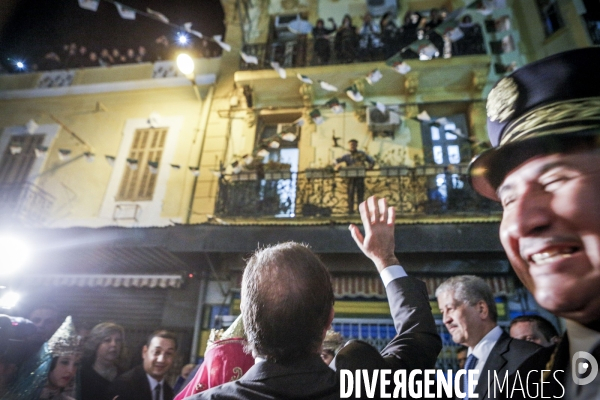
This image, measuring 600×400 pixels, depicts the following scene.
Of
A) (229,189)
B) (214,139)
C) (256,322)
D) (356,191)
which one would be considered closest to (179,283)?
(229,189)

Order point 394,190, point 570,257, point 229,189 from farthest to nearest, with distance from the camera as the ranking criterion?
1. point 229,189
2. point 394,190
3. point 570,257

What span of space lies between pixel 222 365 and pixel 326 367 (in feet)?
1.91

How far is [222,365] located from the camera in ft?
5.24

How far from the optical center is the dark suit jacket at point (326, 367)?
1.15 meters

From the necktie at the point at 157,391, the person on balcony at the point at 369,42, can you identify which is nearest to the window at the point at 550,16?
the person on balcony at the point at 369,42

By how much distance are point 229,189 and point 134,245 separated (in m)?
2.55

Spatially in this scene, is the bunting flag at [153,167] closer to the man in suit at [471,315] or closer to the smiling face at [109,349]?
the smiling face at [109,349]

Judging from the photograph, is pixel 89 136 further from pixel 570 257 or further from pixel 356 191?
pixel 570 257

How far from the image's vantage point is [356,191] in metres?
7.95

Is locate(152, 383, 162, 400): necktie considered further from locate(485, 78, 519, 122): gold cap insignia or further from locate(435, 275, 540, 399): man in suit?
locate(485, 78, 519, 122): gold cap insignia

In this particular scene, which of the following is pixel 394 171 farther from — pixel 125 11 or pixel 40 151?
Result: pixel 40 151

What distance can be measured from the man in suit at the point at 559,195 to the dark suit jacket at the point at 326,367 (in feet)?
1.45

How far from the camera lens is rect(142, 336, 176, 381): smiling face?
3939 millimetres

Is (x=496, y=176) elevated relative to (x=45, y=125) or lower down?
lower down
